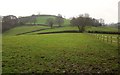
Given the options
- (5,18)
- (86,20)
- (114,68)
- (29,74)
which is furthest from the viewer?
(5,18)

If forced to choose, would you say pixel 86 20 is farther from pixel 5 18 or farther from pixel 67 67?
pixel 67 67

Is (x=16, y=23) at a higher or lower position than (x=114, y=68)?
higher

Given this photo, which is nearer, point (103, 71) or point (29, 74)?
point (29, 74)

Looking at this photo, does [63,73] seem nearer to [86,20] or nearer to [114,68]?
[114,68]

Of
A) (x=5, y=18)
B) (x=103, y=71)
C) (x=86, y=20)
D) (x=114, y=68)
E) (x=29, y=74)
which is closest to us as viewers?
(x=29, y=74)

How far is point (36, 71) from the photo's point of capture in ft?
32.6

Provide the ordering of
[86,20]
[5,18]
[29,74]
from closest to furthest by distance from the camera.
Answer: [29,74], [86,20], [5,18]

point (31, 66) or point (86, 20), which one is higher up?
point (86, 20)

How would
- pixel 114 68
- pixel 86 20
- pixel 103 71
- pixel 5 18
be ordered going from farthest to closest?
pixel 5 18, pixel 86 20, pixel 114 68, pixel 103 71

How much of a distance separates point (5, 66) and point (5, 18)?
123094mm

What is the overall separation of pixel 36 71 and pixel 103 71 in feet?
10.7

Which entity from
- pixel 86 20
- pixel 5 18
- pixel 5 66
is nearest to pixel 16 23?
pixel 5 18

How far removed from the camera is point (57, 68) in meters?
10.7

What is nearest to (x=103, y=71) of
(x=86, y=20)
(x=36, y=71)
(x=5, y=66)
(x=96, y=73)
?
(x=96, y=73)
